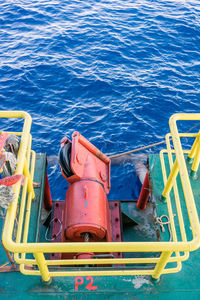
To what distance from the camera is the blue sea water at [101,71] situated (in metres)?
11.0

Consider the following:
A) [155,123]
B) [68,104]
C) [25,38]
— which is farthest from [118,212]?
[25,38]

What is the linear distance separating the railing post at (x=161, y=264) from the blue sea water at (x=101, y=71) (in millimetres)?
5398

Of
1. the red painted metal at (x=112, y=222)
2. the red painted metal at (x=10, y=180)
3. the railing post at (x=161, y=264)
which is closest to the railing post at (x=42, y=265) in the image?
the red painted metal at (x=10, y=180)

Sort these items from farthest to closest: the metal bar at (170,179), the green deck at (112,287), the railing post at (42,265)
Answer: the metal bar at (170,179) → the green deck at (112,287) → the railing post at (42,265)

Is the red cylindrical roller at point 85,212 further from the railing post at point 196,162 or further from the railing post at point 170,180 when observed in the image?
the railing post at point 196,162

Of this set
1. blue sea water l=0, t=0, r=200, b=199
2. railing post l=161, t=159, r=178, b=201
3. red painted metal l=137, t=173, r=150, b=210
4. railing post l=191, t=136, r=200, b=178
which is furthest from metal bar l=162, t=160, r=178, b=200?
blue sea water l=0, t=0, r=200, b=199

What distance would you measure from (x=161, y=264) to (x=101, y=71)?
11.6 meters

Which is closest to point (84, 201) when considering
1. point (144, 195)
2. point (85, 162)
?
point (85, 162)

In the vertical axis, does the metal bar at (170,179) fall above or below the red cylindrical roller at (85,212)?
above

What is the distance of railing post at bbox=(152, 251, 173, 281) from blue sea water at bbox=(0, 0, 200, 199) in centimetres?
540

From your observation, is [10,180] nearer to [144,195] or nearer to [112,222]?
[112,222]

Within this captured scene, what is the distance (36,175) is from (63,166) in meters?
0.92

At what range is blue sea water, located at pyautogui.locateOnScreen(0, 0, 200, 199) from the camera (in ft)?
36.2

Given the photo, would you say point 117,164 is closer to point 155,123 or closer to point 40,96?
point 155,123
